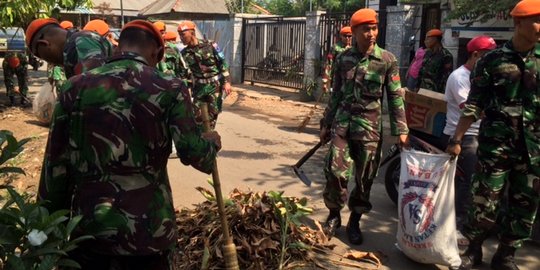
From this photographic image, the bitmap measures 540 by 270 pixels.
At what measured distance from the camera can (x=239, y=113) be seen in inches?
446

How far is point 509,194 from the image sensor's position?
11.8 feet

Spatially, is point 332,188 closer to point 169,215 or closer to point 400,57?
point 169,215

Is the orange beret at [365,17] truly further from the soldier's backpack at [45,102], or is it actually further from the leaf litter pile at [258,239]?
the soldier's backpack at [45,102]

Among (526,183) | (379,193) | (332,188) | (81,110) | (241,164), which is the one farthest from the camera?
(241,164)

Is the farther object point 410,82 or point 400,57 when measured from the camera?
point 400,57

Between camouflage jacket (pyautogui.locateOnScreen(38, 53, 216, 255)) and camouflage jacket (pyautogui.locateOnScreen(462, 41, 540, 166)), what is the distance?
2.25m

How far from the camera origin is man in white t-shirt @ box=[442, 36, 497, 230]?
4.32 m

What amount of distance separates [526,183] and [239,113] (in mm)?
8230

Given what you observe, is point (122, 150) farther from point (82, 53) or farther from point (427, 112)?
point (427, 112)

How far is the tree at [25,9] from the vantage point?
25.1ft

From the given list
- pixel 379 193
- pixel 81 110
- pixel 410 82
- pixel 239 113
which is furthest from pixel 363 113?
pixel 239 113

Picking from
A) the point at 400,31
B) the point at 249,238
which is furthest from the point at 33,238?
the point at 400,31

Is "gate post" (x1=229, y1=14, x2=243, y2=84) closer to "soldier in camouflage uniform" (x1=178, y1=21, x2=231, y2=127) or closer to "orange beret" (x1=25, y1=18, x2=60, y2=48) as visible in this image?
"soldier in camouflage uniform" (x1=178, y1=21, x2=231, y2=127)

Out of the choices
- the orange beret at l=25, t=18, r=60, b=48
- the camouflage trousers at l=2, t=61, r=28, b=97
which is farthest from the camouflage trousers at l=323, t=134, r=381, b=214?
the camouflage trousers at l=2, t=61, r=28, b=97
